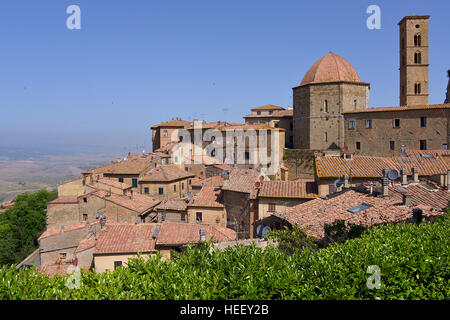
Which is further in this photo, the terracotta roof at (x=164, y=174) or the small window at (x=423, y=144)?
the terracotta roof at (x=164, y=174)

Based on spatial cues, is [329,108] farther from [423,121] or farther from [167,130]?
[167,130]

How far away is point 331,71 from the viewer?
44.8 m

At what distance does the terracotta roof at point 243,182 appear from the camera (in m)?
26.1

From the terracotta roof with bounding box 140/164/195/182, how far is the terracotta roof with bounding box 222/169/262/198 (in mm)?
10471

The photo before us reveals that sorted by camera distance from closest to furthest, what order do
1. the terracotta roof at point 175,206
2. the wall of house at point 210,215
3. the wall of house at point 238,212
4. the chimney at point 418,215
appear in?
the chimney at point 418,215 → the wall of house at point 238,212 → the wall of house at point 210,215 → the terracotta roof at point 175,206

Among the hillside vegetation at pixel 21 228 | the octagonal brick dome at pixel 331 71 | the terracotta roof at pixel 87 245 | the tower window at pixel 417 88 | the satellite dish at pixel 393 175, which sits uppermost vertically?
the octagonal brick dome at pixel 331 71

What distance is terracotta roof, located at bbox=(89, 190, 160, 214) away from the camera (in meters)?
30.2

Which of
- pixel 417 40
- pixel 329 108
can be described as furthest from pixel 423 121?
pixel 417 40

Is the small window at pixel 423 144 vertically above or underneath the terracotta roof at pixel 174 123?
underneath

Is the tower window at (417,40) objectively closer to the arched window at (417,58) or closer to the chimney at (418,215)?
the arched window at (417,58)

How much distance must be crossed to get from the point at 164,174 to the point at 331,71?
25405mm

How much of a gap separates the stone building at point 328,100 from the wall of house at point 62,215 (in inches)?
1155

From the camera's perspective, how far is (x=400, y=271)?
6367 millimetres

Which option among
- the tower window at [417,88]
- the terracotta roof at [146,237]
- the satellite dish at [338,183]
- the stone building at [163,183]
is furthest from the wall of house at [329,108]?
the terracotta roof at [146,237]
